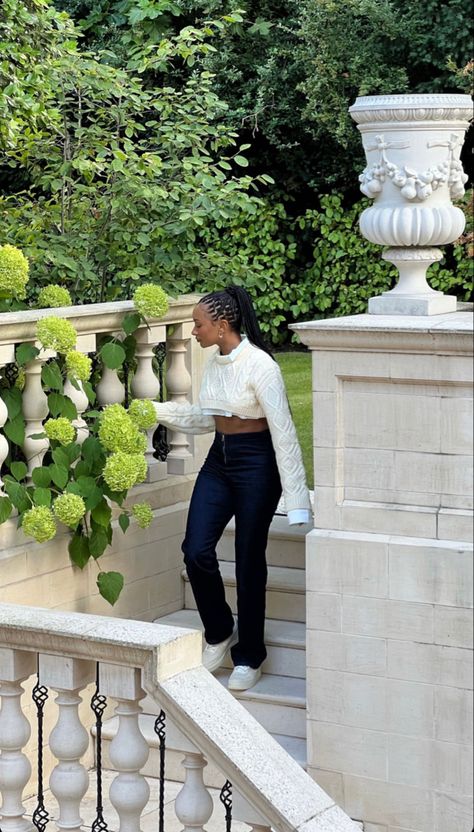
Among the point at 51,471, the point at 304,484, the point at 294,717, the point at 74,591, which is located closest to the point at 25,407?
the point at 51,471

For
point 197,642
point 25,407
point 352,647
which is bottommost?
point 352,647

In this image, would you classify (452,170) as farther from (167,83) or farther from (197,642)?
(167,83)

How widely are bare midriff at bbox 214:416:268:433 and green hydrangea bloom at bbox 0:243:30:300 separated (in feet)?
3.26

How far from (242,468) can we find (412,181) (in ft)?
4.49

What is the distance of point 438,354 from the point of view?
4625mm

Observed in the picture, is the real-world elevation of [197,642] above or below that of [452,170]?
below

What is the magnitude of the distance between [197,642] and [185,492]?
2908 mm

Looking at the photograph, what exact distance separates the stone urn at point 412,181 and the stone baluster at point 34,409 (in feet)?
4.75

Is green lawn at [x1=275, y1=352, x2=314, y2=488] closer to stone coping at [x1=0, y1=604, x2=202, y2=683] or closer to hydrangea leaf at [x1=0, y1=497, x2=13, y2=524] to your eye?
hydrangea leaf at [x1=0, y1=497, x2=13, y2=524]

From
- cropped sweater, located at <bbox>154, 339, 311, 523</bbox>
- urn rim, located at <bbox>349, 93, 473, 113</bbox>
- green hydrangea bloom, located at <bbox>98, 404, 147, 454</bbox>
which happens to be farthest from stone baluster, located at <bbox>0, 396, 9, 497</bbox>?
urn rim, located at <bbox>349, 93, 473, 113</bbox>

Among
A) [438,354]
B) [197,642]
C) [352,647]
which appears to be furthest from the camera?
[352,647]

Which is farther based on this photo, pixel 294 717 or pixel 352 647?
pixel 294 717

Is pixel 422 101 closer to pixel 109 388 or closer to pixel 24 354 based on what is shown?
pixel 24 354

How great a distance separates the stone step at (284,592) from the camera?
5.96 m
